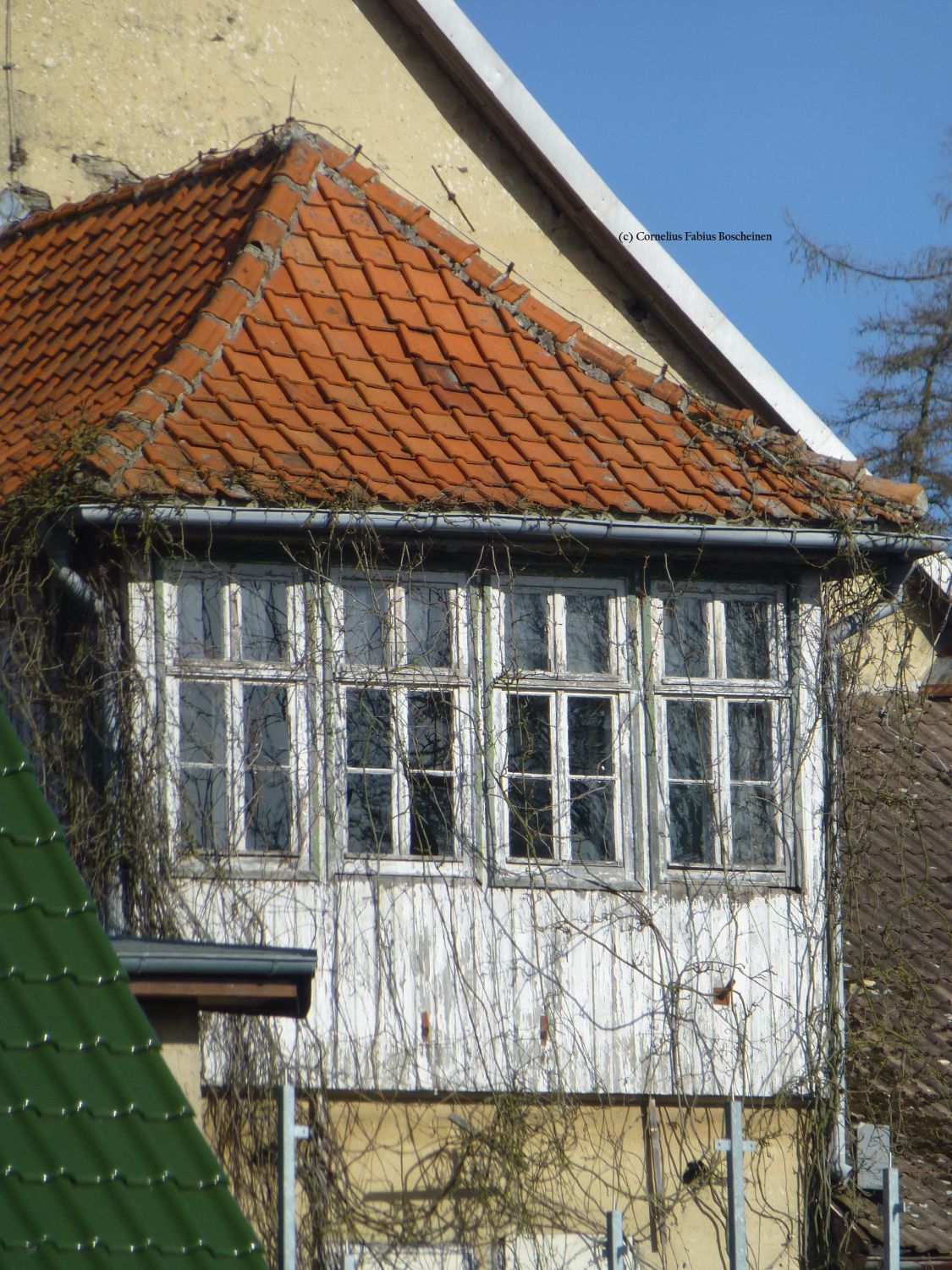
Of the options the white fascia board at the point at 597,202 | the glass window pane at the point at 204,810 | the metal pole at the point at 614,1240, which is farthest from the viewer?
the white fascia board at the point at 597,202

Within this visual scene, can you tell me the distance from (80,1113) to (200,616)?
4.78 metres

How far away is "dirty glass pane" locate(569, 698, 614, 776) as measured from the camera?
9281 millimetres

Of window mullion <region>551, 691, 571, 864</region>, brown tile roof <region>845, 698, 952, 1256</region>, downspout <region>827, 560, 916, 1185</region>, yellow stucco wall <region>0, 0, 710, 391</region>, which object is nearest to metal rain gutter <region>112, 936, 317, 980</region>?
window mullion <region>551, 691, 571, 864</region>

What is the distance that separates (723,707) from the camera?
9531mm

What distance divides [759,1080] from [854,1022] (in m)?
1.37

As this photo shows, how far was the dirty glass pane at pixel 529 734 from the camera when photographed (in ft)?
30.1

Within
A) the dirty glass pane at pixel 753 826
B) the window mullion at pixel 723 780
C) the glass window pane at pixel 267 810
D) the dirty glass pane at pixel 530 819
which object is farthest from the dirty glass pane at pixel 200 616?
the dirty glass pane at pixel 753 826

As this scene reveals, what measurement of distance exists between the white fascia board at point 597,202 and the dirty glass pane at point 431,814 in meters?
5.18

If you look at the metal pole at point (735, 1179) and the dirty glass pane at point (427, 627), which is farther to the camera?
the dirty glass pane at point (427, 627)

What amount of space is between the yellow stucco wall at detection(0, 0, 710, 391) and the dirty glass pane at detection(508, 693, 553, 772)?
15.1ft

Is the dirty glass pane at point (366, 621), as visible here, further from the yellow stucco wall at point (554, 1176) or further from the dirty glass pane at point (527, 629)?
the yellow stucco wall at point (554, 1176)

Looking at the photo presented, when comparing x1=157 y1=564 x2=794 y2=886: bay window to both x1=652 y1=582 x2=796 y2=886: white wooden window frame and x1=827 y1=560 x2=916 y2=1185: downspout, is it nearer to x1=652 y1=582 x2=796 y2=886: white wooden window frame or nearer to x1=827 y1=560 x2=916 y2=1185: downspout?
x1=652 y1=582 x2=796 y2=886: white wooden window frame

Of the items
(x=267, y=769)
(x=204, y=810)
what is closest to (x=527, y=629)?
(x=267, y=769)

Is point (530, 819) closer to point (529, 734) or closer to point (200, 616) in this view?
point (529, 734)
